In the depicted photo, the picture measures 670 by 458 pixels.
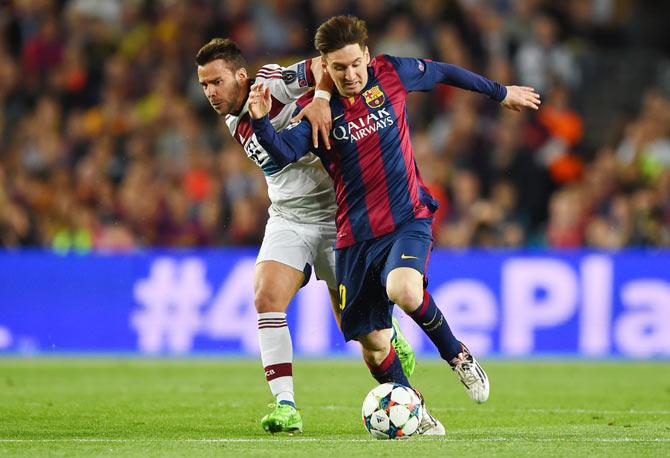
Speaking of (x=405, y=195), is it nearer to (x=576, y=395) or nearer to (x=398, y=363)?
(x=398, y=363)

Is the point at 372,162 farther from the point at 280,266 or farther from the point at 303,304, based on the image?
the point at 303,304

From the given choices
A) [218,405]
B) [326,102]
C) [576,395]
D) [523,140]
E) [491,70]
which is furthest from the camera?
[491,70]

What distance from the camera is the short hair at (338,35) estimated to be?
7578 mm

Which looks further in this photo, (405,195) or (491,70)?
(491,70)

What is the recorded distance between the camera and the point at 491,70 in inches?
677

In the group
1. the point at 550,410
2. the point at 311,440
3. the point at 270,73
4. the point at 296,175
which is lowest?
the point at 311,440

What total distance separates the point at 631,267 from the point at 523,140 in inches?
94.5

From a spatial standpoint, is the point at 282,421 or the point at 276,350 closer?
the point at 282,421

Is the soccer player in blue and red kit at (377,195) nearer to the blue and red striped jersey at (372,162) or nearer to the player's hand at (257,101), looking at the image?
the blue and red striped jersey at (372,162)

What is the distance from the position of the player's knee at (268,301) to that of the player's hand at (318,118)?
98cm

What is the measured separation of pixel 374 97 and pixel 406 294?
4.15 feet

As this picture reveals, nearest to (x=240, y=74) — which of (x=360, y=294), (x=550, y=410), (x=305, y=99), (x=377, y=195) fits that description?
(x=305, y=99)

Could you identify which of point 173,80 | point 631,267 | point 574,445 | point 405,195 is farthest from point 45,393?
point 173,80

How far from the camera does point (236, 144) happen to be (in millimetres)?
17047
